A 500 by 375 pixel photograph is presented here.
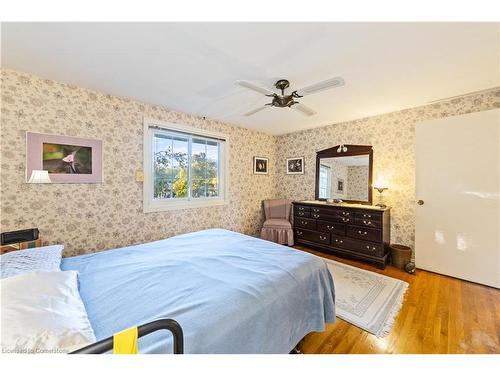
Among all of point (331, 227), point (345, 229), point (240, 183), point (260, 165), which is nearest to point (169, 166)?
point (240, 183)

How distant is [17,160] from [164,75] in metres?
1.64

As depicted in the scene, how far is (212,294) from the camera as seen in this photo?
43.6 inches

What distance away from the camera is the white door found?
7.84ft

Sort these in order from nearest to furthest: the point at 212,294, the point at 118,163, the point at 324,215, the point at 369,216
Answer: the point at 212,294
the point at 118,163
the point at 369,216
the point at 324,215

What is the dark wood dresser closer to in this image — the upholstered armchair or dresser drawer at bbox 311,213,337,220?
dresser drawer at bbox 311,213,337,220

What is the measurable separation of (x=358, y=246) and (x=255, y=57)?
2.97 m

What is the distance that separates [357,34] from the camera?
4.90 ft

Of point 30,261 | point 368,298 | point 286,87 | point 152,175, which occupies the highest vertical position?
point 286,87

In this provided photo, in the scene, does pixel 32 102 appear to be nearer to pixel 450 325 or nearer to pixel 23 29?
pixel 23 29

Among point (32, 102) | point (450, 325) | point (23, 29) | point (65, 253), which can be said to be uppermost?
point (23, 29)

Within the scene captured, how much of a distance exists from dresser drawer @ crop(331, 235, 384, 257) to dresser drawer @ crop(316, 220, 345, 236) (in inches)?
3.5

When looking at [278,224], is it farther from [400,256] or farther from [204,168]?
[400,256]

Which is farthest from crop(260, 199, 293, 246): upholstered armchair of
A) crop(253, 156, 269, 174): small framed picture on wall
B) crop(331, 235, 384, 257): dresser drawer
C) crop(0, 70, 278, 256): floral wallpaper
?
crop(0, 70, 278, 256): floral wallpaper

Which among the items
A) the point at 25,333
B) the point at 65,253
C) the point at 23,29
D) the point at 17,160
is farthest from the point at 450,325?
the point at 17,160
